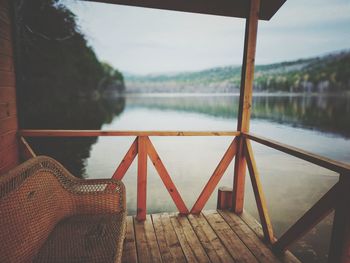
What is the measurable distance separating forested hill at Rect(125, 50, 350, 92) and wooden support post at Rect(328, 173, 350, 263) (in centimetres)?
8453

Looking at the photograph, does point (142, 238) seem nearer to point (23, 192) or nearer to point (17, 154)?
point (23, 192)

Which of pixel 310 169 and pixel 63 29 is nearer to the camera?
pixel 310 169

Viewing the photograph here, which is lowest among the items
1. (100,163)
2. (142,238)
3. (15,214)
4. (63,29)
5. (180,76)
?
(100,163)

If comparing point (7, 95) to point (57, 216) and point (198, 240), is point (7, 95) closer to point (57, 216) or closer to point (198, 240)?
point (57, 216)

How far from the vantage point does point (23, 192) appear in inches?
52.1

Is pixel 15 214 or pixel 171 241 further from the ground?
pixel 15 214

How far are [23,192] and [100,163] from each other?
32.1 feet

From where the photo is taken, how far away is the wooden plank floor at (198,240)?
2.03 metres

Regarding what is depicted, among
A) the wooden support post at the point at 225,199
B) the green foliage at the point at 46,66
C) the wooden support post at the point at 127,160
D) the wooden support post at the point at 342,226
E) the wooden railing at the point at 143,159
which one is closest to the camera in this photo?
the wooden support post at the point at 342,226

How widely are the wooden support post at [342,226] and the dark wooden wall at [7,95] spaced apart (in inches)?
99.6

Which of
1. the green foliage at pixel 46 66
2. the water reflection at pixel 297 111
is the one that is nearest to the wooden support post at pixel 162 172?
the green foliage at pixel 46 66

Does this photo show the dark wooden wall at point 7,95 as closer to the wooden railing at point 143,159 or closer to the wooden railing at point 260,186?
the wooden railing at point 260,186

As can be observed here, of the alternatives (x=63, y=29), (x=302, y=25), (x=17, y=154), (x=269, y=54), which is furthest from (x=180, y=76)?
(x=17, y=154)

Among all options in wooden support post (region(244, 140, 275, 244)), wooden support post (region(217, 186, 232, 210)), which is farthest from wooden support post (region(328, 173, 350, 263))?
wooden support post (region(217, 186, 232, 210))
